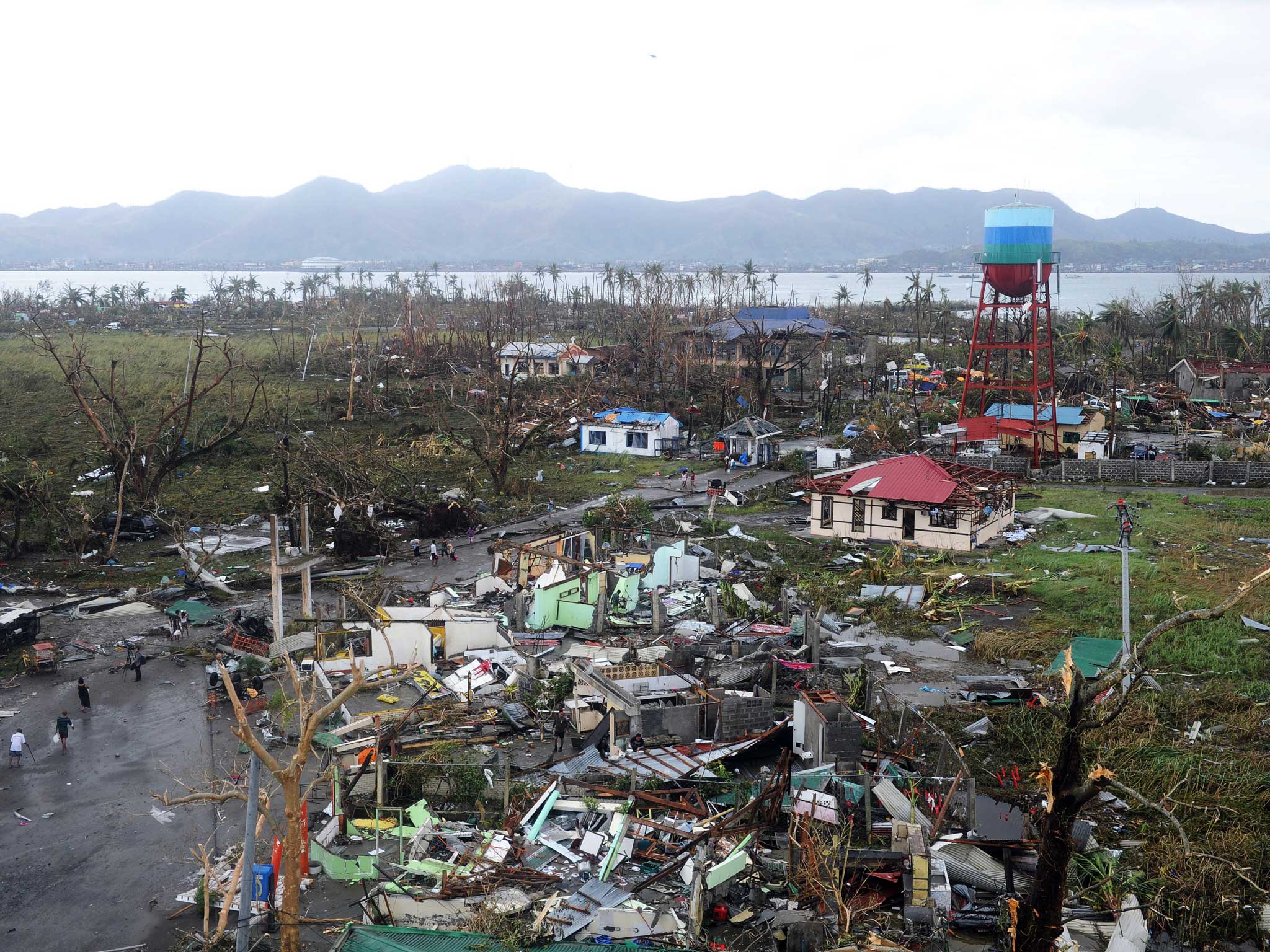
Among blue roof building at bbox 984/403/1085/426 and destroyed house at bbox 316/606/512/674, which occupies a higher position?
blue roof building at bbox 984/403/1085/426

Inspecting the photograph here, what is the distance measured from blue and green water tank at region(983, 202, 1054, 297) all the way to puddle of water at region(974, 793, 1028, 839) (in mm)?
27668

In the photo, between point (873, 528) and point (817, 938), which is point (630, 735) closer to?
point (817, 938)

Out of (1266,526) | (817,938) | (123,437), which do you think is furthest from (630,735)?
(123,437)

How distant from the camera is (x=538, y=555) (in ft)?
73.7

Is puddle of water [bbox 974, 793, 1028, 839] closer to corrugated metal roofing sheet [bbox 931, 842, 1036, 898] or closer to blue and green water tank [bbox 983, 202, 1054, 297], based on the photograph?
corrugated metal roofing sheet [bbox 931, 842, 1036, 898]

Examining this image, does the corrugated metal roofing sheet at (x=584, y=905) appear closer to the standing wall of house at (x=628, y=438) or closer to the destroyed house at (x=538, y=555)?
the destroyed house at (x=538, y=555)

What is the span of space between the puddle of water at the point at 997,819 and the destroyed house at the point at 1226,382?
1635 inches

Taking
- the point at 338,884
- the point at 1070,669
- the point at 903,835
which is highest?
the point at 1070,669

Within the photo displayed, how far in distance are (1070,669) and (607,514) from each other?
71.4 ft

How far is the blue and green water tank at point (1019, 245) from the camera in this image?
36375mm

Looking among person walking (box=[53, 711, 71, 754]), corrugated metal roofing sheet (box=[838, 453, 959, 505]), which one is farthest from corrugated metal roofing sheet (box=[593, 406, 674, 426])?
person walking (box=[53, 711, 71, 754])

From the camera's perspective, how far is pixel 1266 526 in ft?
90.1

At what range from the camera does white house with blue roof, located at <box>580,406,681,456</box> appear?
4053cm

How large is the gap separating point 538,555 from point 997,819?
12343mm
